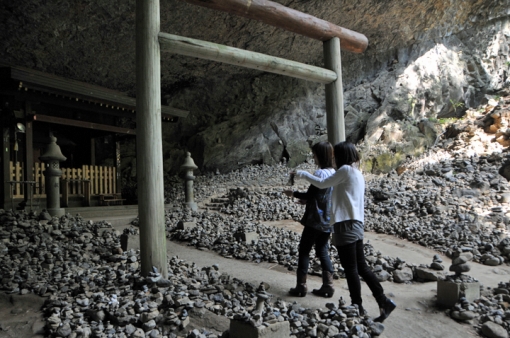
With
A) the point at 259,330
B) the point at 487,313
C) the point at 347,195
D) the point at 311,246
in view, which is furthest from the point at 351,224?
the point at 487,313

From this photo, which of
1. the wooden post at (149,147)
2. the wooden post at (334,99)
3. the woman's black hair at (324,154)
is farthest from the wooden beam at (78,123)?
the woman's black hair at (324,154)

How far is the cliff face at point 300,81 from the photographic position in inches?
440

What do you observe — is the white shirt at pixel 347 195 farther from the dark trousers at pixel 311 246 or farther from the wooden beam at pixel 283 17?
the wooden beam at pixel 283 17

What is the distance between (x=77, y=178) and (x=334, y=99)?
797cm

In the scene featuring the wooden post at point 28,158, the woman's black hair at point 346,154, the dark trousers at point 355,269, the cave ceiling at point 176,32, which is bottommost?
the dark trousers at point 355,269

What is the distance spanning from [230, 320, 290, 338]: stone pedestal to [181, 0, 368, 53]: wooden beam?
139 inches

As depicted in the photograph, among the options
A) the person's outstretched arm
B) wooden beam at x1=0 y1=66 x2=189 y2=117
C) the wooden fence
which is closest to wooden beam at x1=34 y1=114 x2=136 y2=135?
wooden beam at x1=0 y1=66 x2=189 y2=117

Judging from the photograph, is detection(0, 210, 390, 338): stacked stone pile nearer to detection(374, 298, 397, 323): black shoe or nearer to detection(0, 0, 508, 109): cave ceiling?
detection(374, 298, 397, 323): black shoe

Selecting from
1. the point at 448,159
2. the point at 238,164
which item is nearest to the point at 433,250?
the point at 448,159

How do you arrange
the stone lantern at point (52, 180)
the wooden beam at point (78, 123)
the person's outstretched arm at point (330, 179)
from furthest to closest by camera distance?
the wooden beam at point (78, 123)
the stone lantern at point (52, 180)
the person's outstretched arm at point (330, 179)

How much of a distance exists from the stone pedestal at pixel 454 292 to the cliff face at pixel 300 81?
9.80 m

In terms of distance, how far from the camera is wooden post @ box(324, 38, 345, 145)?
5.01m

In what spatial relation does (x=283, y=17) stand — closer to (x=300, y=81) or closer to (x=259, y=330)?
(x=259, y=330)

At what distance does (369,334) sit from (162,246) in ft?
6.82
